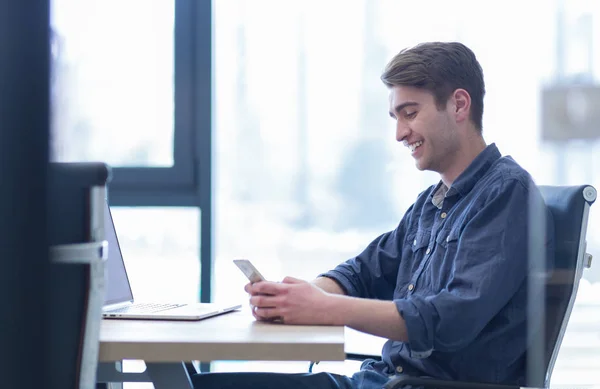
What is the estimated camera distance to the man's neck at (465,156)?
1.55m

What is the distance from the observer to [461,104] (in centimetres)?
155

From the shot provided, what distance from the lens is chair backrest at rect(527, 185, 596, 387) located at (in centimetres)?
131

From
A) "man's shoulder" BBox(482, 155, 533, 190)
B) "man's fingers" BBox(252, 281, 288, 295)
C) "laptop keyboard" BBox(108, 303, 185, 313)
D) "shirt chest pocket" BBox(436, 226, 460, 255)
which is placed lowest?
"laptop keyboard" BBox(108, 303, 185, 313)

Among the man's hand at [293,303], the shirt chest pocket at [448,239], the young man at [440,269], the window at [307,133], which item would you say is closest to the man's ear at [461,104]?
the young man at [440,269]

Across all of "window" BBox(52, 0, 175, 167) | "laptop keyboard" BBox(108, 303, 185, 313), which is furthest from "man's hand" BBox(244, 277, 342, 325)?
"window" BBox(52, 0, 175, 167)

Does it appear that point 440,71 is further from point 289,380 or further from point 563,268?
point 289,380

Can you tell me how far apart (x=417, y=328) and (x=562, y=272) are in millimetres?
303

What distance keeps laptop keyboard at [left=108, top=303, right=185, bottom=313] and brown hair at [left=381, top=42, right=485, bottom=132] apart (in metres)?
0.69

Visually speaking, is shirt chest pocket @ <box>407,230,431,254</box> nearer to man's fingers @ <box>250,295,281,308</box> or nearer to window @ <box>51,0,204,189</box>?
man's fingers @ <box>250,295,281,308</box>

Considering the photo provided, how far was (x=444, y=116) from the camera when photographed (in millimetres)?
1553

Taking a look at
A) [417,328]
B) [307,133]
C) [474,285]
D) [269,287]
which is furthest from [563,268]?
[307,133]

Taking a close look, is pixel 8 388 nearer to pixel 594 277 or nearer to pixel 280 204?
pixel 594 277

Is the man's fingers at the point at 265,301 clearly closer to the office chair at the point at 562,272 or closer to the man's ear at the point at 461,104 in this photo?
the office chair at the point at 562,272

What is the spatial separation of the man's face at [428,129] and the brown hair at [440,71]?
18 millimetres
